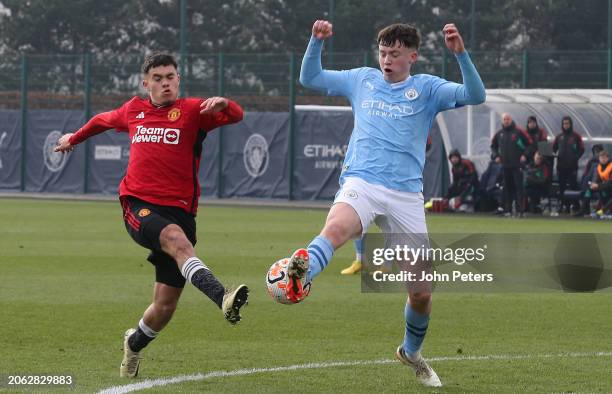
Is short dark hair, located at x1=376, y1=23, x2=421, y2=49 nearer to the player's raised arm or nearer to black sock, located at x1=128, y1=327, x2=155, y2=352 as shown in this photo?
the player's raised arm

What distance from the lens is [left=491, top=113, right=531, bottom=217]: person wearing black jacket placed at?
91.3ft

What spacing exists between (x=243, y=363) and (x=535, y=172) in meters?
20.1

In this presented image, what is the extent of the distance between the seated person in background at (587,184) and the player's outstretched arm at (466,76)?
803 inches

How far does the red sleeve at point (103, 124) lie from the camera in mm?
8711

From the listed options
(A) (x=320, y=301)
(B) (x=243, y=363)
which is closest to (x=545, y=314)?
(A) (x=320, y=301)

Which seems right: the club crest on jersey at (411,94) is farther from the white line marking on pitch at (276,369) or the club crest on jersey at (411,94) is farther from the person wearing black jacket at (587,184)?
the person wearing black jacket at (587,184)

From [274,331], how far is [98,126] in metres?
2.84

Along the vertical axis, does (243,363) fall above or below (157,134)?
below

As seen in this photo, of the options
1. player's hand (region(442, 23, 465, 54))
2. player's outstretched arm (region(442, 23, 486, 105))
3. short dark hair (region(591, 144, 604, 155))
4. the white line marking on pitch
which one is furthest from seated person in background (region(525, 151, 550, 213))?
player's hand (region(442, 23, 465, 54))

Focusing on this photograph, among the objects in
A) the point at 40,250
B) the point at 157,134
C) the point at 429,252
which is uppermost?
the point at 157,134

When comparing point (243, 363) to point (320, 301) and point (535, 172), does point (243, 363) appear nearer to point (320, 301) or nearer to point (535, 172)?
point (320, 301)

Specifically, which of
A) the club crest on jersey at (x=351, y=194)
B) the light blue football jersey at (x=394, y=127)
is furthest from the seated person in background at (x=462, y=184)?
the club crest on jersey at (x=351, y=194)

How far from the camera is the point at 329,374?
8.70 metres

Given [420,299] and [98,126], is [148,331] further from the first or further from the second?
[420,299]
